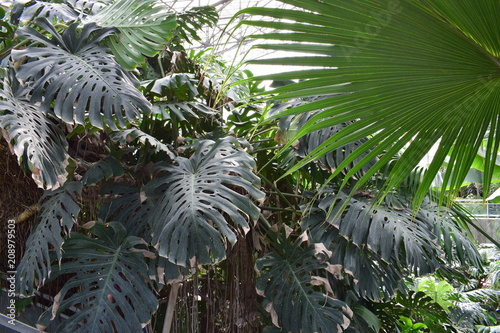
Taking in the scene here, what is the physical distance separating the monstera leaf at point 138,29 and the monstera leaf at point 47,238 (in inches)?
26.3

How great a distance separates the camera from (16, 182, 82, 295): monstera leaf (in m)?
Answer: 1.72

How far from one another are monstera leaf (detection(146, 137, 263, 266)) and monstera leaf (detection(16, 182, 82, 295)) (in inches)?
12.7

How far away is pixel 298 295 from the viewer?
2.04 m

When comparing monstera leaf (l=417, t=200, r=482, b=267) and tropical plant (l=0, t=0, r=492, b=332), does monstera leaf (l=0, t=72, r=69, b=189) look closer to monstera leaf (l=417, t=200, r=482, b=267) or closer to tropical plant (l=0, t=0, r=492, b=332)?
tropical plant (l=0, t=0, r=492, b=332)

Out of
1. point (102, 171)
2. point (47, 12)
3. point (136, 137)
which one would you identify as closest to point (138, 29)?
point (47, 12)

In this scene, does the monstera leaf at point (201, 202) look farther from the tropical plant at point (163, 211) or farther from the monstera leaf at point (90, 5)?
the monstera leaf at point (90, 5)

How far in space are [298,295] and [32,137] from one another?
1.26m

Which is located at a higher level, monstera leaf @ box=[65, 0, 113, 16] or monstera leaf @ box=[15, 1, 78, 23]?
monstera leaf @ box=[65, 0, 113, 16]

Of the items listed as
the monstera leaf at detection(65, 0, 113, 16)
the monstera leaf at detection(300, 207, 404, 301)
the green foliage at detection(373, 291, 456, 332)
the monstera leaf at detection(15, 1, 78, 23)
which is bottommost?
the green foliage at detection(373, 291, 456, 332)

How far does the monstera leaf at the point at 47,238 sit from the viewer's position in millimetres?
1721

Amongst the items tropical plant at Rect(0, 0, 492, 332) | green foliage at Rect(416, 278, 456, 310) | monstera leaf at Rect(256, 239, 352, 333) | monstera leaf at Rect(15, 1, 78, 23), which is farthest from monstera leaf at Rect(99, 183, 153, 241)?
green foliage at Rect(416, 278, 456, 310)

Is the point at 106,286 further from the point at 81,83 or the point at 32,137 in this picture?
the point at 81,83

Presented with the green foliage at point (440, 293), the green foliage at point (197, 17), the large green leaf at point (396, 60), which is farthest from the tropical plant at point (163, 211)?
the green foliage at point (440, 293)

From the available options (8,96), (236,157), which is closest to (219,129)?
(236,157)
